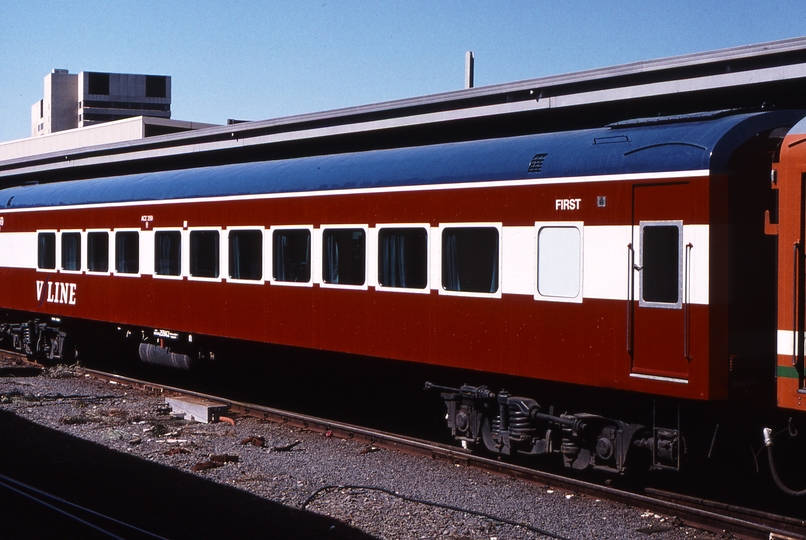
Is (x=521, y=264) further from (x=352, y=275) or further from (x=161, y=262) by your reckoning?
(x=161, y=262)

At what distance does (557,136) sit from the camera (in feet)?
31.4

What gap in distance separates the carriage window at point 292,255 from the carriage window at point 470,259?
2588mm

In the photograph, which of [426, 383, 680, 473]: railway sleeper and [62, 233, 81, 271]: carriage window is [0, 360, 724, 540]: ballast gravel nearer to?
[426, 383, 680, 473]: railway sleeper

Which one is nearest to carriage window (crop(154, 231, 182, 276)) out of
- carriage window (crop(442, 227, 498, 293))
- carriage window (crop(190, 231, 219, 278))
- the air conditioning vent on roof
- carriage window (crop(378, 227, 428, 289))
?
carriage window (crop(190, 231, 219, 278))

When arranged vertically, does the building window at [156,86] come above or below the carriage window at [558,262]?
above

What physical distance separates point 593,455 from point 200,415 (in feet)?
21.0

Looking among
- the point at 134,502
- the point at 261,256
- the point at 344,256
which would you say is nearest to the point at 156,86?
the point at 261,256

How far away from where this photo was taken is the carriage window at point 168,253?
1435 centimetres

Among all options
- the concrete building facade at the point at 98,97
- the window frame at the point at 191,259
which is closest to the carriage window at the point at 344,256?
the window frame at the point at 191,259

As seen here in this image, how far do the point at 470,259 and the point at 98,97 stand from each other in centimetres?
11126

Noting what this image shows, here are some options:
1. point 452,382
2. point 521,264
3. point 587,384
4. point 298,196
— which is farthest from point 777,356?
point 298,196

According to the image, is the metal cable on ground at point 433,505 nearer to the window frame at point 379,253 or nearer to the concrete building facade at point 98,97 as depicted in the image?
the window frame at point 379,253

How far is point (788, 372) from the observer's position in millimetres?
7344

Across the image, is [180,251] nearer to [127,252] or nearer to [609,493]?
[127,252]
